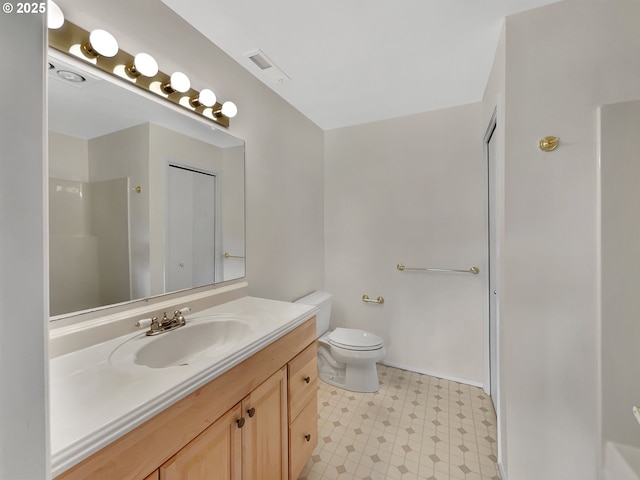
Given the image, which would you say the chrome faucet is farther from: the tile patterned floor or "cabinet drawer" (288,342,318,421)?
the tile patterned floor

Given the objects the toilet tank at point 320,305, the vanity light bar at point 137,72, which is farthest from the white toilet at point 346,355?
the vanity light bar at point 137,72

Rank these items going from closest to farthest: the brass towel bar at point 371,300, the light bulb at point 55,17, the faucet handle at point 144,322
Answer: the light bulb at point 55,17 < the faucet handle at point 144,322 < the brass towel bar at point 371,300

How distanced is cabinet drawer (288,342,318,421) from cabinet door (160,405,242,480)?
12.8 inches

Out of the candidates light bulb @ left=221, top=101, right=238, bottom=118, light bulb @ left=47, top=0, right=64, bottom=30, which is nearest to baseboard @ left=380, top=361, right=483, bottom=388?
light bulb @ left=221, top=101, right=238, bottom=118

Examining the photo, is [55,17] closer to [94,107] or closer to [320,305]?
[94,107]

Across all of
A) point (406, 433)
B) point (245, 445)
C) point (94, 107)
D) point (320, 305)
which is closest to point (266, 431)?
point (245, 445)

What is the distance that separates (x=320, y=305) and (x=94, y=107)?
71.0 inches

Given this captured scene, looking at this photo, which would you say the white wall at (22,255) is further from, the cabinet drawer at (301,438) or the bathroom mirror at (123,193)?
the cabinet drawer at (301,438)

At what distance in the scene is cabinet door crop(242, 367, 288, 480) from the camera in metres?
0.95

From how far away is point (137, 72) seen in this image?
3.56ft

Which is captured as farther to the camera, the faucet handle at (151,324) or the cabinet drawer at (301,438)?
the cabinet drawer at (301,438)

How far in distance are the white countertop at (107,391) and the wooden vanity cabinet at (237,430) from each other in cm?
3

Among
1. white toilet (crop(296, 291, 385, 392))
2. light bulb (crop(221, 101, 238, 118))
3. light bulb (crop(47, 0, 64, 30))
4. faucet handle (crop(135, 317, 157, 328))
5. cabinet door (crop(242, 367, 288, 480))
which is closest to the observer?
light bulb (crop(47, 0, 64, 30))

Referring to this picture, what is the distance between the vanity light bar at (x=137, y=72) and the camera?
0.91 meters
